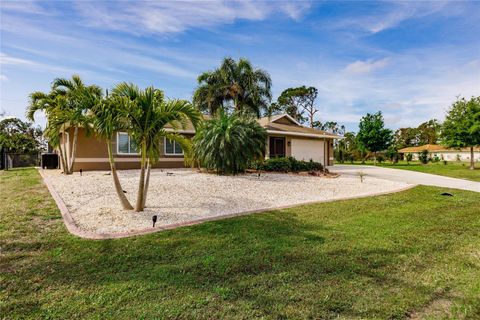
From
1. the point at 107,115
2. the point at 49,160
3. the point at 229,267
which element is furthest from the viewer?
the point at 49,160

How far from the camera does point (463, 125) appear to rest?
26.3 m

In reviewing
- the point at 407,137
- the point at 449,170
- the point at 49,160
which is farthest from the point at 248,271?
the point at 407,137

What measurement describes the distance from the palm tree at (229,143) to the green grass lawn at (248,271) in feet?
22.2

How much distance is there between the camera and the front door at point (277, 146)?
2232cm

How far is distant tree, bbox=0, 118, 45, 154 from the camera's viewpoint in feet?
96.4

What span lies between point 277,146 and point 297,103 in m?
23.8

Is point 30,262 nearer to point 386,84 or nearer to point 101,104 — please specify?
point 101,104

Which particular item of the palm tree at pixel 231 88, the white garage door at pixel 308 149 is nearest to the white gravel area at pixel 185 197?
the palm tree at pixel 231 88

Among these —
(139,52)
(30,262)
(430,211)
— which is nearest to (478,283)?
(430,211)

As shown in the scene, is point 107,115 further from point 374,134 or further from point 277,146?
point 374,134

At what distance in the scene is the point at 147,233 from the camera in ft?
16.4

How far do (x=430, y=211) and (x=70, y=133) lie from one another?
18.7 metres

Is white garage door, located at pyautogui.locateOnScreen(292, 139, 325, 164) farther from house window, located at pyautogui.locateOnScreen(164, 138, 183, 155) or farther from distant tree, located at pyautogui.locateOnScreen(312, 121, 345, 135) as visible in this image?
distant tree, located at pyautogui.locateOnScreen(312, 121, 345, 135)

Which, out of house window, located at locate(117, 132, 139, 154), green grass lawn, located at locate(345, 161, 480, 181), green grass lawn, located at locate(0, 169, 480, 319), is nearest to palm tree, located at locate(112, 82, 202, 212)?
green grass lawn, located at locate(0, 169, 480, 319)
